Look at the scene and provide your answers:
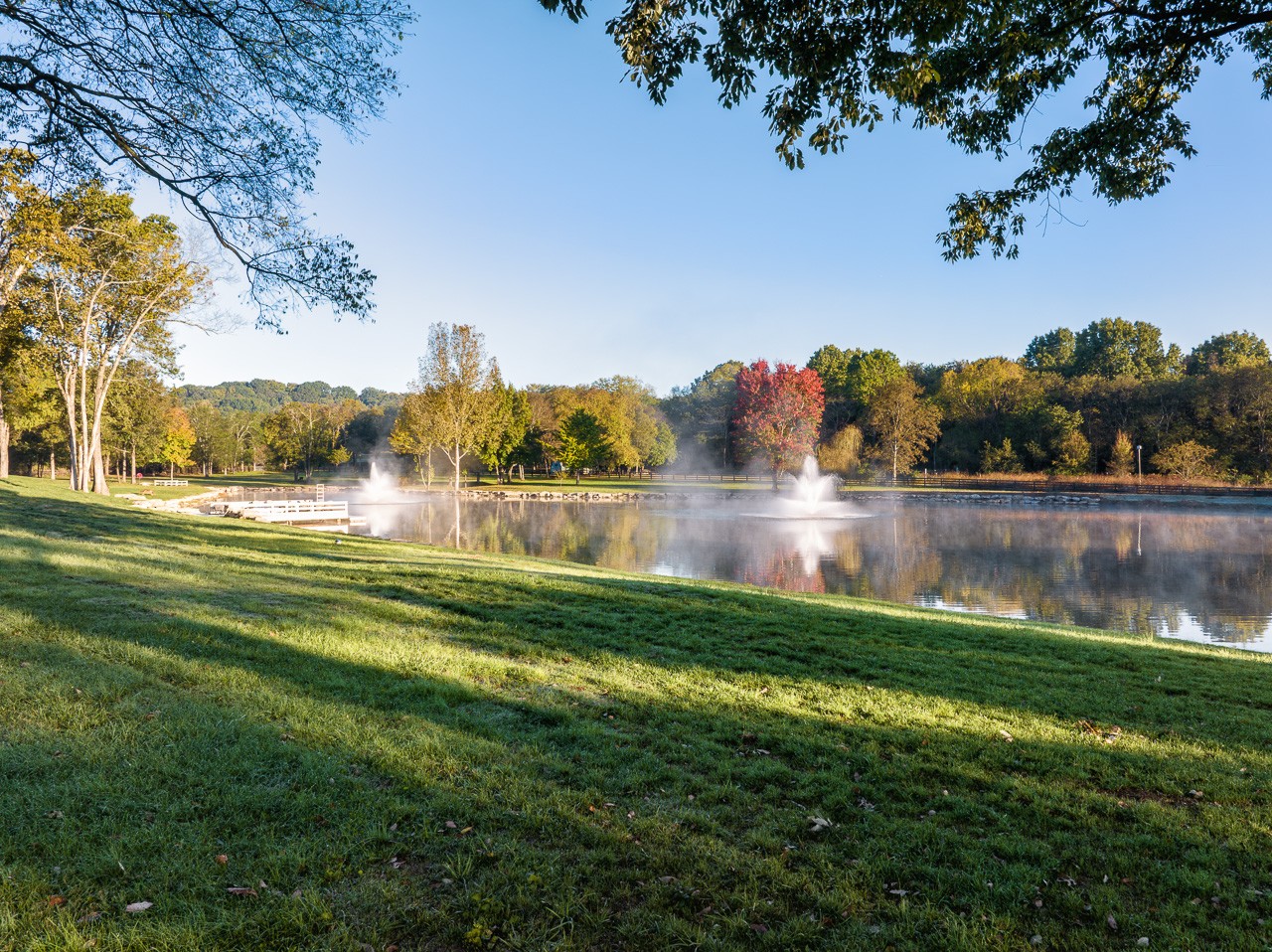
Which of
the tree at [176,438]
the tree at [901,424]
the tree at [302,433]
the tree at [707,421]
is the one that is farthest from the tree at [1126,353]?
the tree at [176,438]

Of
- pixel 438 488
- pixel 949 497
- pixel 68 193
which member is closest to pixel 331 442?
pixel 438 488

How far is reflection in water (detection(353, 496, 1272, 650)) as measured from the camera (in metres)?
15.3

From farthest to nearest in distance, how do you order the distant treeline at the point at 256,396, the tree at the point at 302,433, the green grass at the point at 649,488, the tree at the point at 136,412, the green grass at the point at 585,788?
the distant treeline at the point at 256,396
the tree at the point at 302,433
the green grass at the point at 649,488
the tree at the point at 136,412
the green grass at the point at 585,788

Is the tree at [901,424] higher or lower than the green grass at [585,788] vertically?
higher

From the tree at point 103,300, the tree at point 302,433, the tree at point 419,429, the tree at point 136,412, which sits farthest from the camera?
the tree at point 302,433

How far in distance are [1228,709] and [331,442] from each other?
90.9 metres

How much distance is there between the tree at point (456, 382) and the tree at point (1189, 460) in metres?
54.3

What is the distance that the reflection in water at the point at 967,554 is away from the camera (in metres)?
15.3

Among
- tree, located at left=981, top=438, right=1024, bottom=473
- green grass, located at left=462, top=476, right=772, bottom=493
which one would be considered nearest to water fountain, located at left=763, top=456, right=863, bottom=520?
green grass, located at left=462, top=476, right=772, bottom=493

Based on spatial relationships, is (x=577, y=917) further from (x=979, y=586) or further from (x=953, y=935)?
(x=979, y=586)

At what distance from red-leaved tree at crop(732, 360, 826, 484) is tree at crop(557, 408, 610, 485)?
1872 cm

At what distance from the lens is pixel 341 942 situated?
273 centimetres

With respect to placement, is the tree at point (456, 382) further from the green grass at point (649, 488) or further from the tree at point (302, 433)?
the tree at point (302, 433)

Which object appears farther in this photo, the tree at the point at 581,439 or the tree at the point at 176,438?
the tree at the point at 581,439
